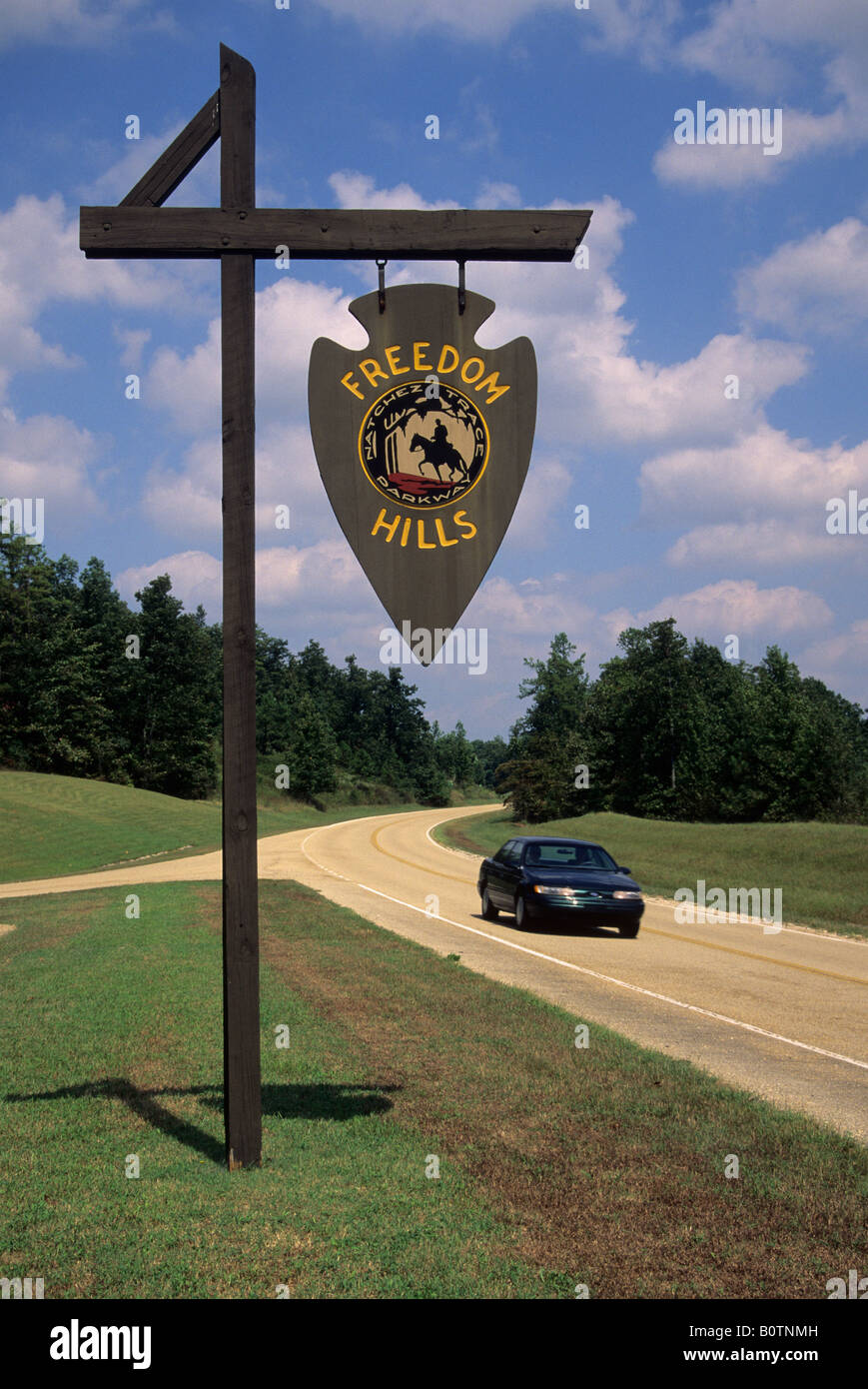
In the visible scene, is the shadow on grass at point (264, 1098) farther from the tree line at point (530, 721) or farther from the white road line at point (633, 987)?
the tree line at point (530, 721)

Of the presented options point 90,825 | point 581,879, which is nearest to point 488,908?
point 581,879

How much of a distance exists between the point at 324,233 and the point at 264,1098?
5.66 metres

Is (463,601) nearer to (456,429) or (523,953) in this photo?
(456,429)

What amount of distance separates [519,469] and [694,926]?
54.7ft

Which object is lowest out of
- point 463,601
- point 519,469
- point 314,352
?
point 463,601

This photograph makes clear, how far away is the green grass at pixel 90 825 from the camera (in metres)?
40.5

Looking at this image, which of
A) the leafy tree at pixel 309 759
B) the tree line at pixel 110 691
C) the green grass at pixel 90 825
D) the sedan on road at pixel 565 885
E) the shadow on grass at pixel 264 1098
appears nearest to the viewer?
the shadow on grass at pixel 264 1098

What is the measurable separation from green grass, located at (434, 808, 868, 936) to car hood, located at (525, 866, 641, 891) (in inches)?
225

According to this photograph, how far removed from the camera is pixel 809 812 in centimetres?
6625

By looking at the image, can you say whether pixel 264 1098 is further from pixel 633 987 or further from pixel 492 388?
pixel 633 987

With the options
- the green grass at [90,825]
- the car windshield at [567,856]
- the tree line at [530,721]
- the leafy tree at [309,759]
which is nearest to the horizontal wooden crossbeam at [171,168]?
the car windshield at [567,856]

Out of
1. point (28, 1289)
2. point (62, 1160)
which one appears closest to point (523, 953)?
point (62, 1160)

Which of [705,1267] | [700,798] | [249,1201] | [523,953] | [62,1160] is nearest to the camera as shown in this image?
[705,1267]

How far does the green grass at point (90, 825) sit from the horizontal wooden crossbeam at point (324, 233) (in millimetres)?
31164
